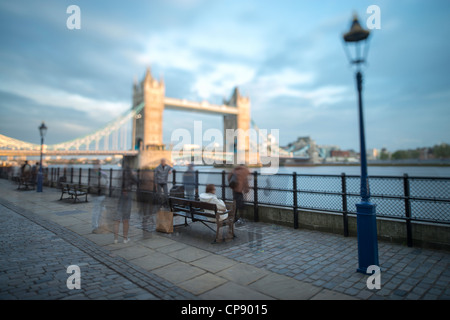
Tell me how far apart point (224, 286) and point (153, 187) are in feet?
21.4

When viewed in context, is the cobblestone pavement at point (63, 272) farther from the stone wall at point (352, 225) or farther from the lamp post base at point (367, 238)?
the stone wall at point (352, 225)

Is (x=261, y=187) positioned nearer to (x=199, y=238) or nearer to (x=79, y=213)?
(x=199, y=238)

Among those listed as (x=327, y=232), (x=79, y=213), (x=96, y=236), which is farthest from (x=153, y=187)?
(x=327, y=232)

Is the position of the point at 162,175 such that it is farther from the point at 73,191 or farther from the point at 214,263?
the point at 214,263

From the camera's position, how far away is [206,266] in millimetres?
3809

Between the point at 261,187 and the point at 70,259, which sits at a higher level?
the point at 261,187

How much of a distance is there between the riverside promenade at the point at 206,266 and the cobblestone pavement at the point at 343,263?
0.01 m

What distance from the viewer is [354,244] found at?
4.80 metres

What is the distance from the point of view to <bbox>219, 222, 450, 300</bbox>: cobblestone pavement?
309cm

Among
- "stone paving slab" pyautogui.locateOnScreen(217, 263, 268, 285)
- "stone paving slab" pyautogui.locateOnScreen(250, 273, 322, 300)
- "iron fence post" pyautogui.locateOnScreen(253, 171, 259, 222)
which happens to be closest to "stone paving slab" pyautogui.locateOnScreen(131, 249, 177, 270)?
"stone paving slab" pyautogui.locateOnScreen(217, 263, 268, 285)

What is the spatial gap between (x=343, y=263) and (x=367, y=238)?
22.6 inches

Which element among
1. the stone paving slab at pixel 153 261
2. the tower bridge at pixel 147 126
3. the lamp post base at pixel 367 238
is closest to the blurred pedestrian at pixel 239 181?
the stone paving slab at pixel 153 261

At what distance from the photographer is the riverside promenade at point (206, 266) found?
3.04 meters
